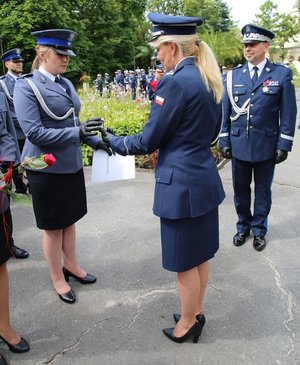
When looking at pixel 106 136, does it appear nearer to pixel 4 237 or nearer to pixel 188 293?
pixel 4 237

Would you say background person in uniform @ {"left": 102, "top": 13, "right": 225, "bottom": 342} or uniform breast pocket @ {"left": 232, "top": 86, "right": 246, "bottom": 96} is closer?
background person in uniform @ {"left": 102, "top": 13, "right": 225, "bottom": 342}

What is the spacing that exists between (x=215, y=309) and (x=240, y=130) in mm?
1733

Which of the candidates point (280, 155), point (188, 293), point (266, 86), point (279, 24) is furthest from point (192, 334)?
point (279, 24)

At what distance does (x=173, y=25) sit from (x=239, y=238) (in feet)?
8.11

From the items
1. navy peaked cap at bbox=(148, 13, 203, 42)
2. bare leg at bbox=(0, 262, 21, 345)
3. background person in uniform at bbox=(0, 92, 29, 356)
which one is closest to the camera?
navy peaked cap at bbox=(148, 13, 203, 42)

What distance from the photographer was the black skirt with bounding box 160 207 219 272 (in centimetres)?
221

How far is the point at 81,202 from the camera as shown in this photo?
296 cm

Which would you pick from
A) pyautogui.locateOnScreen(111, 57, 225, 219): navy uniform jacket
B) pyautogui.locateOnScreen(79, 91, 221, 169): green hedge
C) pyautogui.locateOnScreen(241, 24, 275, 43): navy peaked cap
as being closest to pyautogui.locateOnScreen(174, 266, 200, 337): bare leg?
pyautogui.locateOnScreen(111, 57, 225, 219): navy uniform jacket

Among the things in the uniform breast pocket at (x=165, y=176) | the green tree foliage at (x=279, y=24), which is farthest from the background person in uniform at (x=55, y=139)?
the green tree foliage at (x=279, y=24)

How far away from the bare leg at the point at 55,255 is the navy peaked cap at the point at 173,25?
1610 mm

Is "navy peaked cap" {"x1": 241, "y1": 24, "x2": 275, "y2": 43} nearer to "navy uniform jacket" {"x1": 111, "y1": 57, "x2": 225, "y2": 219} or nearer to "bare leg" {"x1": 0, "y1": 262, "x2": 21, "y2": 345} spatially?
"navy uniform jacket" {"x1": 111, "y1": 57, "x2": 225, "y2": 219}

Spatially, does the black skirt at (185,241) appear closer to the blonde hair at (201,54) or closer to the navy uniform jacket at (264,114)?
the blonde hair at (201,54)

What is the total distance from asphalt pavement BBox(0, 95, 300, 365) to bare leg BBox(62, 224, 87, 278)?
12 cm

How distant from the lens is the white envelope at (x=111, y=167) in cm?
249
